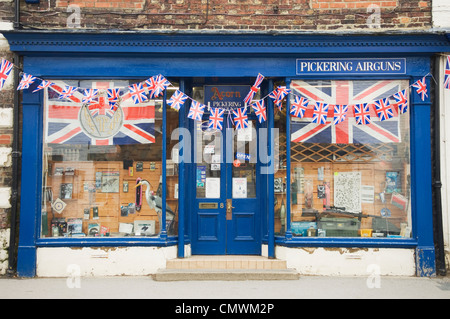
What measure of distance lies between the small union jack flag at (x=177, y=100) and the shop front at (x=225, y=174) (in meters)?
0.03

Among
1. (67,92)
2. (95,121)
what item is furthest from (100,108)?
(67,92)

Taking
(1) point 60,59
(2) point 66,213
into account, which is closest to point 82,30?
(1) point 60,59

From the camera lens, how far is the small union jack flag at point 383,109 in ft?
25.6

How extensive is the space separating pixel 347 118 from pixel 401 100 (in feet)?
3.20

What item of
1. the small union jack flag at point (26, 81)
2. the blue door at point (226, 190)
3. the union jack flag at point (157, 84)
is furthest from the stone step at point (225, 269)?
the small union jack flag at point (26, 81)

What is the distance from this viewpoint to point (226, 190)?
8312 mm

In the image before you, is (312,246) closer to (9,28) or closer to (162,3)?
(162,3)

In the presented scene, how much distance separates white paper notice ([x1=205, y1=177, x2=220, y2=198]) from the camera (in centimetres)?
831

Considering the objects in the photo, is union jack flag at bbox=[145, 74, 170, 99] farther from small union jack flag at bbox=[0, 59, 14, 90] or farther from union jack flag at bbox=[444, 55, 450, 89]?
union jack flag at bbox=[444, 55, 450, 89]

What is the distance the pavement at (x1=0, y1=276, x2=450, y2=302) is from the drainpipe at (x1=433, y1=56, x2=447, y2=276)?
310 millimetres

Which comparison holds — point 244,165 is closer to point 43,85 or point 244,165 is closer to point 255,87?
point 255,87

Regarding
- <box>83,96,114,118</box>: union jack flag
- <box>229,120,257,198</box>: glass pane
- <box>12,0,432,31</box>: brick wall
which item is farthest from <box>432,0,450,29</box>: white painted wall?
<box>83,96,114,118</box>: union jack flag

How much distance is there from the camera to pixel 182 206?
798 centimetres

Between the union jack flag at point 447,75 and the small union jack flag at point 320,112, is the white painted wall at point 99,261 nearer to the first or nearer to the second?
the small union jack flag at point 320,112
